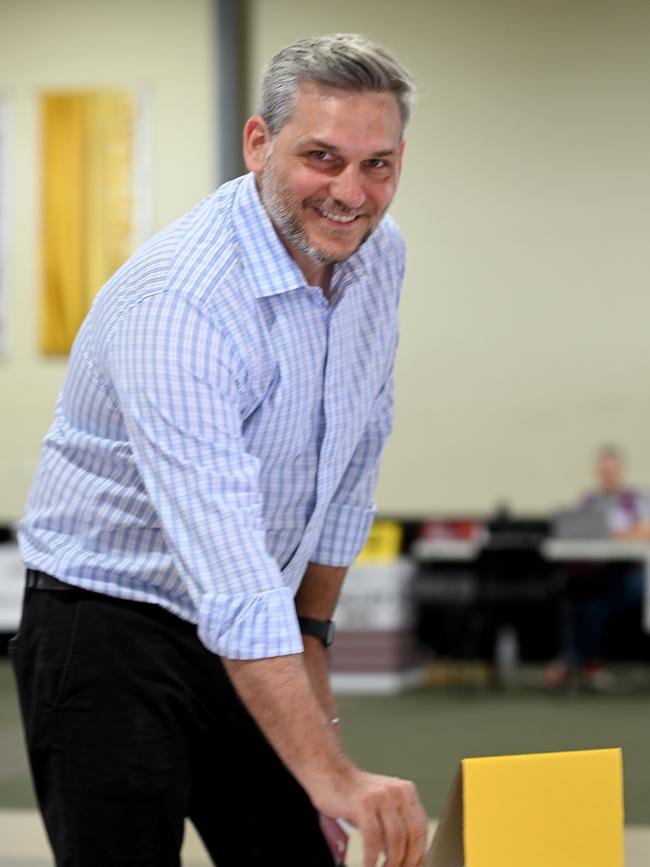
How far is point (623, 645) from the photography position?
25.4ft

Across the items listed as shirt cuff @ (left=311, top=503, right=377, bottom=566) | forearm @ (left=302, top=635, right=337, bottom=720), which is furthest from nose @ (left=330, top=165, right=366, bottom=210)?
forearm @ (left=302, top=635, right=337, bottom=720)

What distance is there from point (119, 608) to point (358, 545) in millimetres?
380

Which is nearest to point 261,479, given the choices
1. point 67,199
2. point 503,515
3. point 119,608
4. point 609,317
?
point 119,608

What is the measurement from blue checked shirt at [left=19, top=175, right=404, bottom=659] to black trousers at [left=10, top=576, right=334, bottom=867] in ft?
0.14

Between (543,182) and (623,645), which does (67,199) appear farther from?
(623,645)

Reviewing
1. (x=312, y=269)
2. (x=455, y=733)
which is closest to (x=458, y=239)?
(x=455, y=733)

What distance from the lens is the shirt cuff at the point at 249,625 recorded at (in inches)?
47.5

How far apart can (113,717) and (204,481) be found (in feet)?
1.07

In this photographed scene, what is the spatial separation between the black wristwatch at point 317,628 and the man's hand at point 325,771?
17.6 inches

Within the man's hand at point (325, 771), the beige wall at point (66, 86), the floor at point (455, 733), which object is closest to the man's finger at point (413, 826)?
the man's hand at point (325, 771)

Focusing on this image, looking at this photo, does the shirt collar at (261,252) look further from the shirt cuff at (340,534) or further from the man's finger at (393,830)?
the man's finger at (393,830)

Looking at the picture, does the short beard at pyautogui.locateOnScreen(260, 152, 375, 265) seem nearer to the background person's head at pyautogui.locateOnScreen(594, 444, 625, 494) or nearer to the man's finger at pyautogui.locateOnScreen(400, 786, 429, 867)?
the man's finger at pyautogui.locateOnScreen(400, 786, 429, 867)

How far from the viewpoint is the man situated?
123cm

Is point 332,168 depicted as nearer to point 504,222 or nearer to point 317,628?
point 317,628
